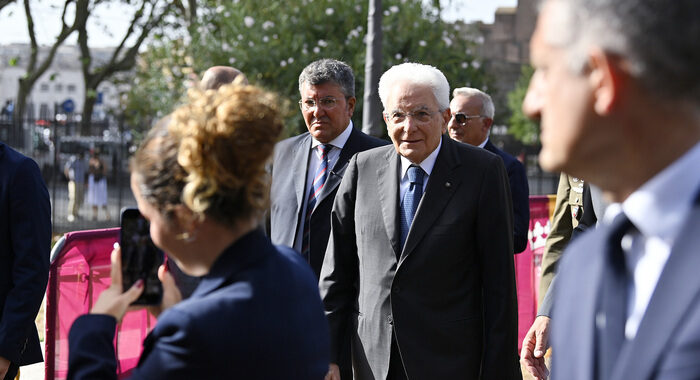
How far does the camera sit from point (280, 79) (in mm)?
13516

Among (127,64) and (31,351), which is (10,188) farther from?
(127,64)

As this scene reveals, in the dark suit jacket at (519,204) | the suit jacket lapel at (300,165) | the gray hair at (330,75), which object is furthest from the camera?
the dark suit jacket at (519,204)

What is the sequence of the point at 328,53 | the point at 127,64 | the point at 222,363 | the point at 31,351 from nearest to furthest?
the point at 222,363 → the point at 31,351 → the point at 328,53 → the point at 127,64

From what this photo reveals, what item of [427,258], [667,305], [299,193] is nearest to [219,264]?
[667,305]

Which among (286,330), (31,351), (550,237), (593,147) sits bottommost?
(31,351)

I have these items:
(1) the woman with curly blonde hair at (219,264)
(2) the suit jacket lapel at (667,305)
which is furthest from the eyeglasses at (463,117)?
(2) the suit jacket lapel at (667,305)

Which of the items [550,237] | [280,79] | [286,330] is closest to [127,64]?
[280,79]

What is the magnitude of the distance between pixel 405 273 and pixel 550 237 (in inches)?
51.5

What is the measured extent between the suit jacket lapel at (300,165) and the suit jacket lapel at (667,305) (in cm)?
330

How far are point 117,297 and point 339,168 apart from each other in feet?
8.20

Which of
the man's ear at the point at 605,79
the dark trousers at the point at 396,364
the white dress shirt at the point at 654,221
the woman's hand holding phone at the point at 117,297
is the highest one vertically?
the man's ear at the point at 605,79

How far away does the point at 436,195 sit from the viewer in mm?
3791

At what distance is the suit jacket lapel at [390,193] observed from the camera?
3.79 metres

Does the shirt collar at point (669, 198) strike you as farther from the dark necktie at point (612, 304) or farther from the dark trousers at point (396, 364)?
the dark trousers at point (396, 364)
